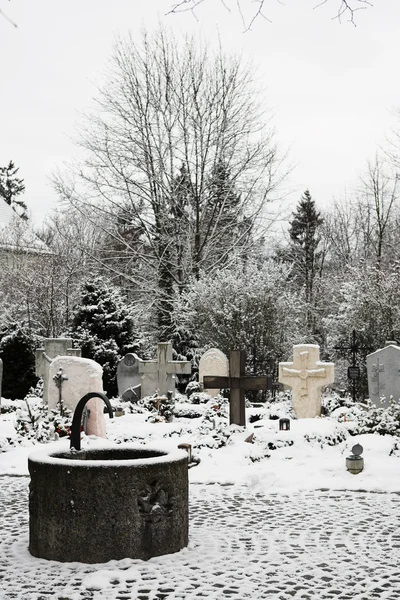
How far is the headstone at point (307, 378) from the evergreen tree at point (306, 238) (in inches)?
1081

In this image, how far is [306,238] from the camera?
1805 inches

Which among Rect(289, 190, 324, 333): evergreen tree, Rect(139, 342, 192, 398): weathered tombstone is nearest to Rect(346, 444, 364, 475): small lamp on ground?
Rect(139, 342, 192, 398): weathered tombstone

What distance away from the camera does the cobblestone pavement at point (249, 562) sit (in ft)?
17.1

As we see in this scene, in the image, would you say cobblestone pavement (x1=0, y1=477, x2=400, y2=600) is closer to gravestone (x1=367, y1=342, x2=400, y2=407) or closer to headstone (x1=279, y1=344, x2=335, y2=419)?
gravestone (x1=367, y1=342, x2=400, y2=407)

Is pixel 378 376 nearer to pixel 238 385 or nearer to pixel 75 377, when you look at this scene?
pixel 238 385

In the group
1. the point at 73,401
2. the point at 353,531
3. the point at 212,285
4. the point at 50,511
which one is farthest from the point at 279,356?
the point at 50,511

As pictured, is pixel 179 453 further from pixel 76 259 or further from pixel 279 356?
pixel 76 259

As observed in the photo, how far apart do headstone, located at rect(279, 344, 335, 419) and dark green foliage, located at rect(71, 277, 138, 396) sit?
32.1 ft

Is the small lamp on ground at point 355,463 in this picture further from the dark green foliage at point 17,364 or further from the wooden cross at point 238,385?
the dark green foliage at point 17,364

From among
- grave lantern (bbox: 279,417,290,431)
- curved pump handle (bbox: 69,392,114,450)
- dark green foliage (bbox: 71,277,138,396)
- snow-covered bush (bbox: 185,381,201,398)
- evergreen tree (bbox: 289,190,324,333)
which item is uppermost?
evergreen tree (bbox: 289,190,324,333)

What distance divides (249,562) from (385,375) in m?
9.53

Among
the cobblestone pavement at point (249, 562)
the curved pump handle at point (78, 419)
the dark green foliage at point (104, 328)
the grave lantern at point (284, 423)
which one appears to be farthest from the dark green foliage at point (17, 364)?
the curved pump handle at point (78, 419)

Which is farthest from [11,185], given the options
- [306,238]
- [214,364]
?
[214,364]

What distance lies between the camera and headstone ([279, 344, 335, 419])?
15.3 metres
